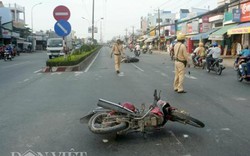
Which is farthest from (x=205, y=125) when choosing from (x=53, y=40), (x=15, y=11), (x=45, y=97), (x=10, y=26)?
(x=15, y=11)

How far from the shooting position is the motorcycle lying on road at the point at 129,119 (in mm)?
4895

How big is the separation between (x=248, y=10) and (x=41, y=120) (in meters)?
24.0

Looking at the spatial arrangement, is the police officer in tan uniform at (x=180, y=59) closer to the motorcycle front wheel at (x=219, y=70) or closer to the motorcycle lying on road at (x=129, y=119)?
the motorcycle lying on road at (x=129, y=119)

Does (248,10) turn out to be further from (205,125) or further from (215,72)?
(205,125)

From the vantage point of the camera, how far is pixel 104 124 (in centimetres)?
495

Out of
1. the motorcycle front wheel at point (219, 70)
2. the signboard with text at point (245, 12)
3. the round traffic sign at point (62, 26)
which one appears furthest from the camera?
the signboard with text at point (245, 12)

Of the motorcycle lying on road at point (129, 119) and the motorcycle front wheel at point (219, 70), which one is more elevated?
the motorcycle front wheel at point (219, 70)

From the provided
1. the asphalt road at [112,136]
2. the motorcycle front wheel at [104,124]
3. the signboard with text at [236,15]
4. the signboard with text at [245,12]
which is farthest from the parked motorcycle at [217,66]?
the signboard with text at [236,15]

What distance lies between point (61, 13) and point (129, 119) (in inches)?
423

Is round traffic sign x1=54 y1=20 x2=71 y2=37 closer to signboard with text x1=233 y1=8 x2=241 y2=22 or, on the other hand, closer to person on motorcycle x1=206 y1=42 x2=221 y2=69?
person on motorcycle x1=206 y1=42 x2=221 y2=69

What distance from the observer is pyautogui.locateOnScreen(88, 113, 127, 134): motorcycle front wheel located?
4.75m

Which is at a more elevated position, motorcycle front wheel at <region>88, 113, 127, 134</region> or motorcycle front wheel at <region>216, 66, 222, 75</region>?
motorcycle front wheel at <region>216, 66, 222, 75</region>

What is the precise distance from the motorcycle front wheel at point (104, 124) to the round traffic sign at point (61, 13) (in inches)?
398

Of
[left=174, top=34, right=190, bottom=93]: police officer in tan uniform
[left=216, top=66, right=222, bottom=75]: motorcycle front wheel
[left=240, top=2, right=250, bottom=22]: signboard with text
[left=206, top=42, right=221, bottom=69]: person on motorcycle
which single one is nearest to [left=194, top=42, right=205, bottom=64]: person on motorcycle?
[left=206, top=42, right=221, bottom=69]: person on motorcycle
